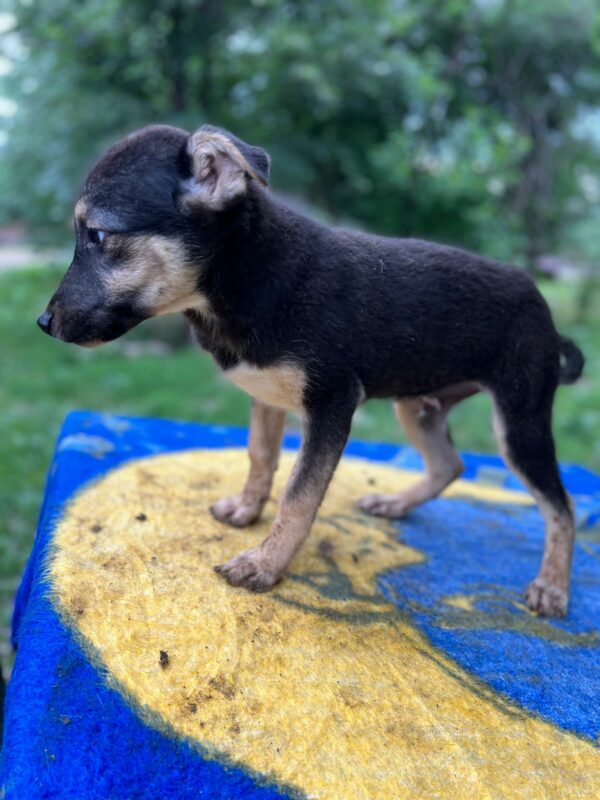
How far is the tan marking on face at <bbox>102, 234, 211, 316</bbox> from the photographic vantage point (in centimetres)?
229

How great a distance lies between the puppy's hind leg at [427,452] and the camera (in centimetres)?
347

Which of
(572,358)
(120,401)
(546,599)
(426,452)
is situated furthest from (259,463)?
(120,401)

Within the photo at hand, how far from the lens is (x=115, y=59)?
29.0ft

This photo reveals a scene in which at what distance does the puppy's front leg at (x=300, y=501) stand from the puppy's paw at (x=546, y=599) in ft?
3.44

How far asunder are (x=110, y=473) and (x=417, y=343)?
1.55m

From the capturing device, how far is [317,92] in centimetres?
869

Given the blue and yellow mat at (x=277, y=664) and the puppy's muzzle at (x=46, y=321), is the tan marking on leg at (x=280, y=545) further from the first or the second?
the puppy's muzzle at (x=46, y=321)

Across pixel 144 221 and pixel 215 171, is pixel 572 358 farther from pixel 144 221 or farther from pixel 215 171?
pixel 144 221

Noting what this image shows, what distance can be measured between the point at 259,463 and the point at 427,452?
0.96 metres

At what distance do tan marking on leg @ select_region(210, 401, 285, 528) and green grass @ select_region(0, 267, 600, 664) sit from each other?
2529 millimetres

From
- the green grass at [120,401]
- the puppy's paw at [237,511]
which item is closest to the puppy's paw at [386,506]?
the puppy's paw at [237,511]

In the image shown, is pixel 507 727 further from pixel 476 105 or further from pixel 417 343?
pixel 476 105

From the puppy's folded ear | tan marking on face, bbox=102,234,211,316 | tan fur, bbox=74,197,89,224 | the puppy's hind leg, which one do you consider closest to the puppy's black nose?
tan marking on face, bbox=102,234,211,316

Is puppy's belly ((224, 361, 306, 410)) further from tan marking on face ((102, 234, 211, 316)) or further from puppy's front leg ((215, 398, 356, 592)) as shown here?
tan marking on face ((102, 234, 211, 316))
